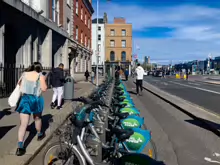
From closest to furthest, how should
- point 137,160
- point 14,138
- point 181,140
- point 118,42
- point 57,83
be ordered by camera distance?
1. point 137,160
2. point 14,138
3. point 181,140
4. point 57,83
5. point 118,42

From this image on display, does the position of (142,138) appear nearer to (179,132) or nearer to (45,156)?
(45,156)

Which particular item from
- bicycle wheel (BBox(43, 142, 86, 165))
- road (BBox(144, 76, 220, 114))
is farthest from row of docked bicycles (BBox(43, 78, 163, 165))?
road (BBox(144, 76, 220, 114))

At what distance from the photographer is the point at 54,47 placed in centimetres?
2545

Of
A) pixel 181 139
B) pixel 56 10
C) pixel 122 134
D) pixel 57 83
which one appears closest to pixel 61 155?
pixel 122 134

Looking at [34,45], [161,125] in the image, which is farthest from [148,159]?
[34,45]

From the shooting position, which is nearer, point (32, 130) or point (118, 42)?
point (32, 130)

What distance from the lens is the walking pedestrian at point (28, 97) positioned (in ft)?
16.3

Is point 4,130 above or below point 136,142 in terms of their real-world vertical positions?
below

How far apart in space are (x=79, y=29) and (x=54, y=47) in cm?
1089

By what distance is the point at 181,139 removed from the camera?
658 cm

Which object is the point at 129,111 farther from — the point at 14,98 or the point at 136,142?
the point at 14,98

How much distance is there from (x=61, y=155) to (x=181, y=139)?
3868 mm

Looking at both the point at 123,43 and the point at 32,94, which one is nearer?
the point at 32,94

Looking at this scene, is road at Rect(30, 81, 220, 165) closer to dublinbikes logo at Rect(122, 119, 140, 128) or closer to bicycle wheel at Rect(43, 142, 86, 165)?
dublinbikes logo at Rect(122, 119, 140, 128)
